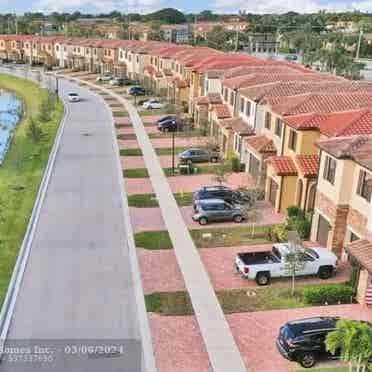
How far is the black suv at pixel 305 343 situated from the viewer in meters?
16.1

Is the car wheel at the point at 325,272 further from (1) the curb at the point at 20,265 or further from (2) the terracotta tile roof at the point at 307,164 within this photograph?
(1) the curb at the point at 20,265

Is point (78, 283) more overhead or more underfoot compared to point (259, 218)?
more underfoot

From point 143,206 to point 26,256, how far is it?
8.66m

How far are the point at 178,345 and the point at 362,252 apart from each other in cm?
818

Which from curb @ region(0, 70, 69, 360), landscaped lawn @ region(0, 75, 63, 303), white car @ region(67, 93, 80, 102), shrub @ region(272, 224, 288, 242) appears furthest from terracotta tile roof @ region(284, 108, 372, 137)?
white car @ region(67, 93, 80, 102)

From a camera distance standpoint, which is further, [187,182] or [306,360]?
[187,182]

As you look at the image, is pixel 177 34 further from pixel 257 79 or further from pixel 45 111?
pixel 257 79

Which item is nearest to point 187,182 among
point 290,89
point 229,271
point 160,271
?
point 290,89

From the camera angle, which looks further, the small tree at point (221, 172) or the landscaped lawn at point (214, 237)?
the small tree at point (221, 172)

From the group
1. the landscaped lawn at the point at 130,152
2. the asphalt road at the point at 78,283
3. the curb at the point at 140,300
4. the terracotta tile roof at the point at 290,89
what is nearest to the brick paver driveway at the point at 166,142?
the landscaped lawn at the point at 130,152

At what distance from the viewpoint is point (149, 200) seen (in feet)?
103

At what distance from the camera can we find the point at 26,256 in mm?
23344

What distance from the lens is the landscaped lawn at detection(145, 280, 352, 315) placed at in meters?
19.4

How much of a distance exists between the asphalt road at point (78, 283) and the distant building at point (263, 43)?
106 meters
